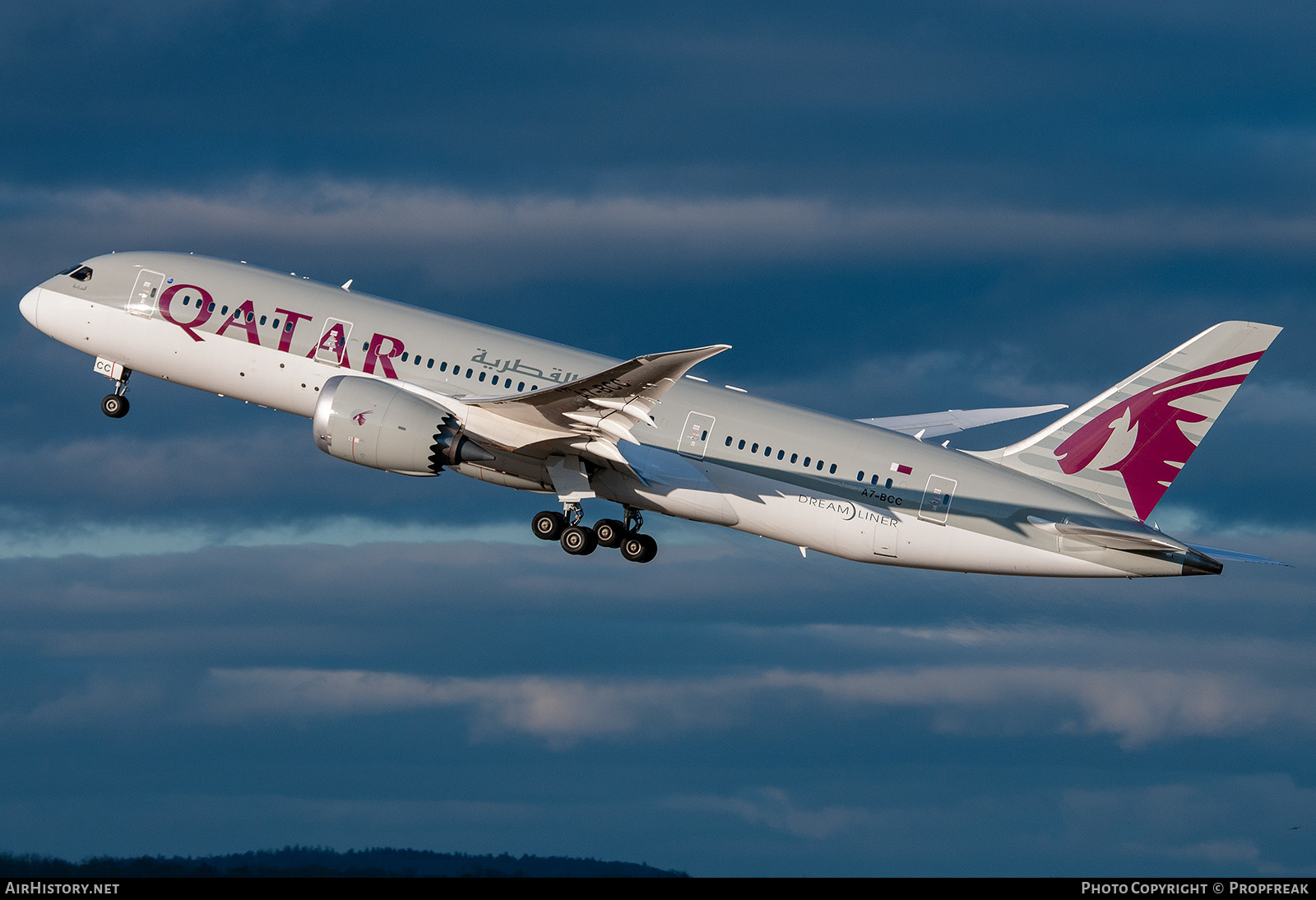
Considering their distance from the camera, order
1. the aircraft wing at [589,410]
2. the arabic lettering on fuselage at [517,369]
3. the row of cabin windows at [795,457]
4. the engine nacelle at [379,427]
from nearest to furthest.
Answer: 1. the aircraft wing at [589,410]
2. the engine nacelle at [379,427]
3. the row of cabin windows at [795,457]
4. the arabic lettering on fuselage at [517,369]

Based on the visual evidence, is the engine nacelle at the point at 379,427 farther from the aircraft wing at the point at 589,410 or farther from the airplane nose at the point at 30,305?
the airplane nose at the point at 30,305

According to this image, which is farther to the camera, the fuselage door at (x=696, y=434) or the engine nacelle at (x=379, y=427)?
the fuselage door at (x=696, y=434)

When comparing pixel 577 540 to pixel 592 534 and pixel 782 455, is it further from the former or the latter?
pixel 782 455

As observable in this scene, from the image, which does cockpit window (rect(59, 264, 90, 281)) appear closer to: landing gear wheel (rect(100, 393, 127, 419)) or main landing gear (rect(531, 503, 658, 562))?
landing gear wheel (rect(100, 393, 127, 419))

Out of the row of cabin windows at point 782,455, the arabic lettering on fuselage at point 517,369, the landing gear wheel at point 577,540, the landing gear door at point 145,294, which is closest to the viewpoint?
the row of cabin windows at point 782,455

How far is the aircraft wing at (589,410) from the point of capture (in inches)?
1703

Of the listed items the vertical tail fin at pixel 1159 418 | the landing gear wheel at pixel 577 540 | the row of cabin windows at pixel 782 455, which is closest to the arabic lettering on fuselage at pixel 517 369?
the landing gear wheel at pixel 577 540

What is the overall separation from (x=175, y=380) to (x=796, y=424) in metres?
21.3

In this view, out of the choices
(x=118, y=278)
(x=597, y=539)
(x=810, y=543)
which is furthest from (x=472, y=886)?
(x=118, y=278)

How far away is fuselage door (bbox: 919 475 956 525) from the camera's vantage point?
47.5 metres

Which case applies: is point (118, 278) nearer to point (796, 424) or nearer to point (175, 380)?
point (175, 380)

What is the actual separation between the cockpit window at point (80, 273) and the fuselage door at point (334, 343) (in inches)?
382

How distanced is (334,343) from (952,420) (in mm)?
22961

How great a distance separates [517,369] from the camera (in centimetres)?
4934
